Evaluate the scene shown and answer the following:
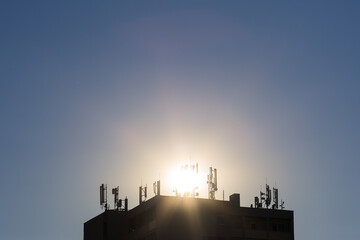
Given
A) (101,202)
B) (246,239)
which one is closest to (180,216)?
(246,239)

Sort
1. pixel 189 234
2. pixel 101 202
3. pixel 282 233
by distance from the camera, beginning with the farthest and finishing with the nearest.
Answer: pixel 101 202, pixel 282 233, pixel 189 234

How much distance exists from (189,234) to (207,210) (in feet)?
16.1

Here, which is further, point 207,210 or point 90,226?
point 90,226

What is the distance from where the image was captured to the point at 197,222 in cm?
12081

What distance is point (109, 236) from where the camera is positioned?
134 meters

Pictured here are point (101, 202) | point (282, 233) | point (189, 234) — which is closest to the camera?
point (189, 234)

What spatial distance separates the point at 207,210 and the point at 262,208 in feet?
34.0

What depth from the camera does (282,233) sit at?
12781cm

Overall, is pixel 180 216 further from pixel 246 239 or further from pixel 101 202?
pixel 101 202

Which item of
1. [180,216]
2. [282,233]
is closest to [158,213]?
[180,216]

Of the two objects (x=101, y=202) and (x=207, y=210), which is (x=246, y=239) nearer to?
(x=207, y=210)

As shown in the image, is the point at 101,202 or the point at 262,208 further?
the point at 101,202

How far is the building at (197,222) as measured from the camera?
12012 cm

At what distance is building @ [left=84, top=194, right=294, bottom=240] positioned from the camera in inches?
4729
